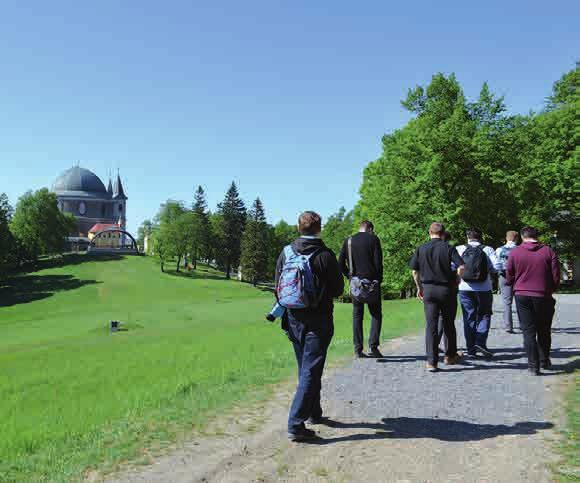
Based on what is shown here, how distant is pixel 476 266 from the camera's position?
1029 centimetres

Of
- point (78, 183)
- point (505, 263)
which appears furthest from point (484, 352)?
point (78, 183)

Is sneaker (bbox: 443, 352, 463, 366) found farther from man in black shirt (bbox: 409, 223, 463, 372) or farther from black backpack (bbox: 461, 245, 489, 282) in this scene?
black backpack (bbox: 461, 245, 489, 282)

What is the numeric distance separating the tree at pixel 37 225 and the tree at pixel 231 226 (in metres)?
29.5

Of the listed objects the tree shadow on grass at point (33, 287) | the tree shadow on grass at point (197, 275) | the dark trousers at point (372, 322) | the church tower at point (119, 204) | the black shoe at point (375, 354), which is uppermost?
the church tower at point (119, 204)

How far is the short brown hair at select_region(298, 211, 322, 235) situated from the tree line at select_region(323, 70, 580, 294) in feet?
90.0

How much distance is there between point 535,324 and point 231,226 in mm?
91985

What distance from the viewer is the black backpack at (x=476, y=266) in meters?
10.3

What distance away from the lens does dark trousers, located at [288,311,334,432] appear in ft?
18.3

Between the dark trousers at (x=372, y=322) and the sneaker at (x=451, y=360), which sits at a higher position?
Result: the dark trousers at (x=372, y=322)

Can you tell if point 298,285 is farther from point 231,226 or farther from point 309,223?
point 231,226

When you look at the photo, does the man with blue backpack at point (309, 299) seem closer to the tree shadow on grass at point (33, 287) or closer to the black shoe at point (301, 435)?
the black shoe at point (301, 435)

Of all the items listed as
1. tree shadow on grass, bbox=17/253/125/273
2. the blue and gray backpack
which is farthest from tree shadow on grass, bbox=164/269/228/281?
the blue and gray backpack

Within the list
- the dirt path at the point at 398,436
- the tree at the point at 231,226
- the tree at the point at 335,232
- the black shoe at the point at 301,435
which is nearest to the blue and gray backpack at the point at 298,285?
the black shoe at the point at 301,435

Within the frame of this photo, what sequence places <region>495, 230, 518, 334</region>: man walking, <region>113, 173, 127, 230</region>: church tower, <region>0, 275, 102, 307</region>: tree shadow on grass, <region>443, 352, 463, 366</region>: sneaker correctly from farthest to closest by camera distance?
<region>113, 173, 127, 230</region>: church tower < <region>0, 275, 102, 307</region>: tree shadow on grass < <region>495, 230, 518, 334</region>: man walking < <region>443, 352, 463, 366</region>: sneaker
